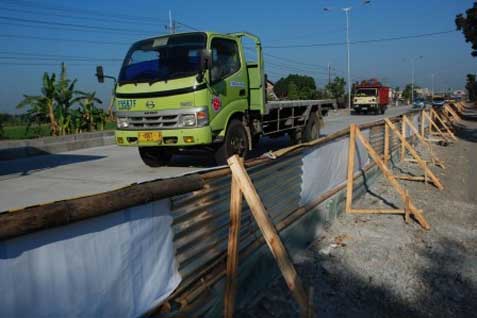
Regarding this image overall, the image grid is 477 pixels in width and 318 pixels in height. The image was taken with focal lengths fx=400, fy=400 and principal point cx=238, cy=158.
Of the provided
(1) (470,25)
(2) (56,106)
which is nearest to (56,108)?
(2) (56,106)

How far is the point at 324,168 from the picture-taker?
537 cm

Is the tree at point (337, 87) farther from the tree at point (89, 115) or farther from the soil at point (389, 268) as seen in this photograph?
the soil at point (389, 268)

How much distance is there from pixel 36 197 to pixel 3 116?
10141mm

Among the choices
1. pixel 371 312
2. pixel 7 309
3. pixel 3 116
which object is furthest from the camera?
pixel 3 116

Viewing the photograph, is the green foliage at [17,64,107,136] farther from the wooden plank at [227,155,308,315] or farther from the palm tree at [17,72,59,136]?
the wooden plank at [227,155,308,315]

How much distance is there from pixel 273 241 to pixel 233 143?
5149mm

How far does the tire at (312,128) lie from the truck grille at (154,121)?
517cm

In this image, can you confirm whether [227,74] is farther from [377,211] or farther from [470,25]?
[470,25]

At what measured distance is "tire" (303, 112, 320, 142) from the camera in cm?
1136

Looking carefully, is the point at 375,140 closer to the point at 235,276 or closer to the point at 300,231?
the point at 300,231

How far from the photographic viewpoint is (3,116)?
14.7m

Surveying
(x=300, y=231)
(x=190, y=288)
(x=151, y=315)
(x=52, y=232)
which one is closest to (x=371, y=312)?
(x=300, y=231)

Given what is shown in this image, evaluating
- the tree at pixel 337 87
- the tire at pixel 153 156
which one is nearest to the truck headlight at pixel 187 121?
the tire at pixel 153 156

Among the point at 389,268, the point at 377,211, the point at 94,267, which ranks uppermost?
the point at 94,267
